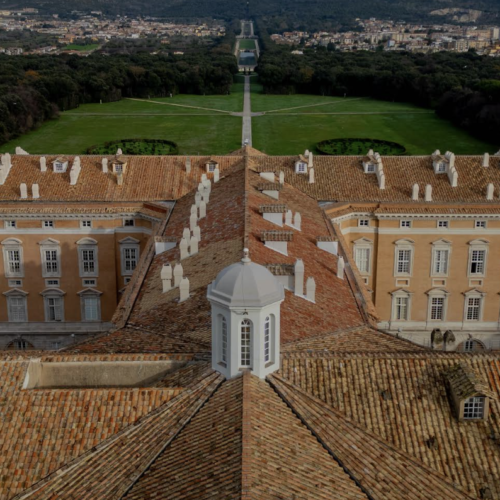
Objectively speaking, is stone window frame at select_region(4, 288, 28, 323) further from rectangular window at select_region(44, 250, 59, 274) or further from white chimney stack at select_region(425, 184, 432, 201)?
white chimney stack at select_region(425, 184, 432, 201)

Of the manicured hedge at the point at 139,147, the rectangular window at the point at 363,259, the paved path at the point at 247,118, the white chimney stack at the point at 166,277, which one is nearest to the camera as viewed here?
the white chimney stack at the point at 166,277

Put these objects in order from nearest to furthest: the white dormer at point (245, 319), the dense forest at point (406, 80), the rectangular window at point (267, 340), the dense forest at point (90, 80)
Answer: the white dormer at point (245, 319) < the rectangular window at point (267, 340) < the dense forest at point (90, 80) < the dense forest at point (406, 80)

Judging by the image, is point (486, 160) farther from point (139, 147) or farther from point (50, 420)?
point (139, 147)

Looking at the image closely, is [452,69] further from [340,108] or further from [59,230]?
[59,230]

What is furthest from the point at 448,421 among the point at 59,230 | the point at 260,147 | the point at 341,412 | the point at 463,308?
the point at 260,147

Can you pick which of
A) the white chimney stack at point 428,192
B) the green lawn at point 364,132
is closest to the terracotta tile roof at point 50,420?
the white chimney stack at point 428,192

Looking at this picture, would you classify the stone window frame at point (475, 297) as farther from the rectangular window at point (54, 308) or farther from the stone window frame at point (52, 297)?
the rectangular window at point (54, 308)

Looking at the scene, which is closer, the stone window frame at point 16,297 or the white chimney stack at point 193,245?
the white chimney stack at point 193,245
